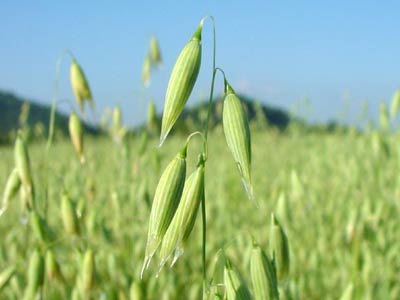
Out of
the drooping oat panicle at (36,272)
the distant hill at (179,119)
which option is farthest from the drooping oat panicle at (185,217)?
the distant hill at (179,119)

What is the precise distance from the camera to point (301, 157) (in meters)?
4.09

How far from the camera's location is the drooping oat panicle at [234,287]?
0.56m

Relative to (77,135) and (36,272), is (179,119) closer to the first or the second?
(77,135)

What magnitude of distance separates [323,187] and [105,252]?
4.57 ft

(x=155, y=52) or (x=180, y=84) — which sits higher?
(x=155, y=52)

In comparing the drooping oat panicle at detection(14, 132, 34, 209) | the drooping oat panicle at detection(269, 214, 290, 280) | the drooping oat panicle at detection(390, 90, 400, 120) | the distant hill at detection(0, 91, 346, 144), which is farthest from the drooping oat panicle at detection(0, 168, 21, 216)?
the distant hill at detection(0, 91, 346, 144)

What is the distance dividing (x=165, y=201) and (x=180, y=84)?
0.36 feet

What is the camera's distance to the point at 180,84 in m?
0.54

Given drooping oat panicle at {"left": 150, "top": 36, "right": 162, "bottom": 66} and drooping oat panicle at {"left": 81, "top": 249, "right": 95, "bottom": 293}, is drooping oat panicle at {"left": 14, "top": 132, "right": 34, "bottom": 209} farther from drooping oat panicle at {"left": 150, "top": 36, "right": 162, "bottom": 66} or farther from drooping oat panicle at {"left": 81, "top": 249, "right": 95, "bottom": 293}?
drooping oat panicle at {"left": 150, "top": 36, "right": 162, "bottom": 66}

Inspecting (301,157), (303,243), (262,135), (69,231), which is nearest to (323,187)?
(303,243)

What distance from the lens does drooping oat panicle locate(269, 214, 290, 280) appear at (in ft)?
2.23

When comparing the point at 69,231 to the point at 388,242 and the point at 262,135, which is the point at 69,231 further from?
the point at 262,135

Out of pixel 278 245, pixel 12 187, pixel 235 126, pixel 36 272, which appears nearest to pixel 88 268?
pixel 36 272

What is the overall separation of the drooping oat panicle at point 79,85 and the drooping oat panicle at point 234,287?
0.53m
